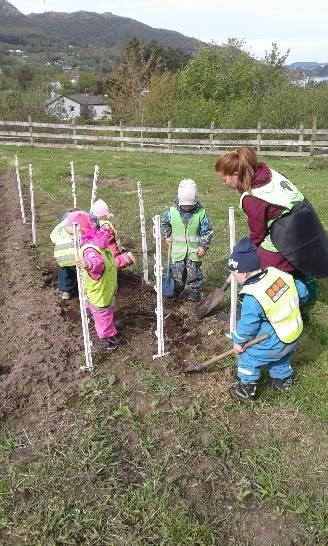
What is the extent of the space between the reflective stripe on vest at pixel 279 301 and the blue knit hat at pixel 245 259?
0.37ft

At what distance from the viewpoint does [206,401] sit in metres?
3.89

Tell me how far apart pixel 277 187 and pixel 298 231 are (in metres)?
0.38

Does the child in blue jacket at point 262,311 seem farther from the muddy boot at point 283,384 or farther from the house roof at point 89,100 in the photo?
the house roof at point 89,100

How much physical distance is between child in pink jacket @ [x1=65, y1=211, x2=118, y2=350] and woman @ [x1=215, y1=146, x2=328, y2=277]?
50.5 inches

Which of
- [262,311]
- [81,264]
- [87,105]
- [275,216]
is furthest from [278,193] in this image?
[87,105]

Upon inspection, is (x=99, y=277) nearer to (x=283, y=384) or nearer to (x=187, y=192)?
(x=187, y=192)

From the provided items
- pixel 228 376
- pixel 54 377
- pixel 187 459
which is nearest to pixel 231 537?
pixel 187 459

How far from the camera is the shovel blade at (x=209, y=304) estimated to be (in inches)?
199

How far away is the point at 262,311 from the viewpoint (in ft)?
11.7

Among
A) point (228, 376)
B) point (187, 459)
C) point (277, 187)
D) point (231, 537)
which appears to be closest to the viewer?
point (231, 537)

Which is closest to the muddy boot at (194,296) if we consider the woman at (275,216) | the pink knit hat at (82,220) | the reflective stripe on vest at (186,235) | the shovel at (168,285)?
the shovel at (168,285)

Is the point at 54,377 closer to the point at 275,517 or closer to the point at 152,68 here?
the point at 275,517

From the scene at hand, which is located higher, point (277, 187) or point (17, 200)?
point (277, 187)

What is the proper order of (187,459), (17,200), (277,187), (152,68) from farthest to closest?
1. (152,68)
2. (17,200)
3. (277,187)
4. (187,459)
